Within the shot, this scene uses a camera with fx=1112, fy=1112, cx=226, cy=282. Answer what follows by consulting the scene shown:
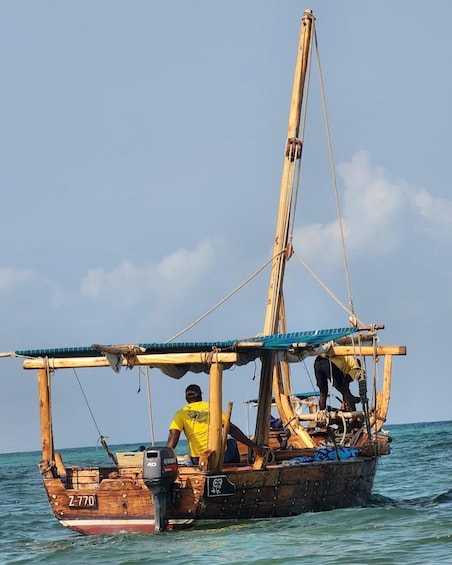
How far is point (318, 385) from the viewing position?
74.7 ft

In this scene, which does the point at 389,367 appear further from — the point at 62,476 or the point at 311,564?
the point at 311,564

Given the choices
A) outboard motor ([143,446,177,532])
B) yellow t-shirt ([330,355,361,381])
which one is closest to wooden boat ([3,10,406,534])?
outboard motor ([143,446,177,532])

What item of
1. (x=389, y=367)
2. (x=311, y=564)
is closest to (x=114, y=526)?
(x=311, y=564)

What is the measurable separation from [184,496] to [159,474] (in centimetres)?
76

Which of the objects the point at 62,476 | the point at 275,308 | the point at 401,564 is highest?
the point at 275,308

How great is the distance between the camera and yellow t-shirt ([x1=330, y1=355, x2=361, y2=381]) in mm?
22234

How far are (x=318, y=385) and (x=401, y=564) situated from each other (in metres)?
10.1

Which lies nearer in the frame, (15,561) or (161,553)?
(161,553)

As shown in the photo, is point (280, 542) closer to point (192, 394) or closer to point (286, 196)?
point (192, 394)

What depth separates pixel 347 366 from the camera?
2230cm

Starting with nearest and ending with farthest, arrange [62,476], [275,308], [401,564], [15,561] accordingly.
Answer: [401,564] → [15,561] → [62,476] → [275,308]

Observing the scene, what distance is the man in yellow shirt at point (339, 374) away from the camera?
73.1 ft

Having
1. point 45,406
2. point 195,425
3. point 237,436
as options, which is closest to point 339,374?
point 237,436

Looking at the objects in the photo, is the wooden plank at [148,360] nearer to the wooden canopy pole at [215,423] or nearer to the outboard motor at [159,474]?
the wooden canopy pole at [215,423]
